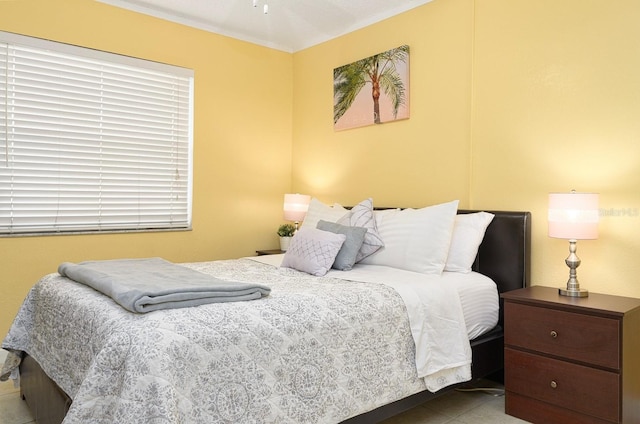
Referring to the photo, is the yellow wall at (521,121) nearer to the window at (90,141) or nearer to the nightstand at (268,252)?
the nightstand at (268,252)

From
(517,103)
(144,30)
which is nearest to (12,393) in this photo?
(144,30)

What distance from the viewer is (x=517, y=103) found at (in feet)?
9.59

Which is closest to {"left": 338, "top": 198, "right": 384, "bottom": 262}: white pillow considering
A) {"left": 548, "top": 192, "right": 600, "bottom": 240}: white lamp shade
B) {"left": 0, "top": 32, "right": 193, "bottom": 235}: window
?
{"left": 548, "top": 192, "right": 600, "bottom": 240}: white lamp shade

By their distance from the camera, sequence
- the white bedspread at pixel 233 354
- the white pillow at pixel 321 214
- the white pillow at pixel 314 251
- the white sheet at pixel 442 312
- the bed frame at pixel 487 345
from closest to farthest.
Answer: the white bedspread at pixel 233 354, the bed frame at pixel 487 345, the white sheet at pixel 442 312, the white pillow at pixel 314 251, the white pillow at pixel 321 214

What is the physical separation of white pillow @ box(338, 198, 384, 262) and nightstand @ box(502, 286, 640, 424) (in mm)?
866

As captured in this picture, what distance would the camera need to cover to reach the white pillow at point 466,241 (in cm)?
281

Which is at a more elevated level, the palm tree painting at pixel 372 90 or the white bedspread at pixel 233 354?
the palm tree painting at pixel 372 90

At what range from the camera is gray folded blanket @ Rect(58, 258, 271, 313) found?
1691 mm

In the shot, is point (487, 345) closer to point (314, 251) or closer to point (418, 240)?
point (418, 240)

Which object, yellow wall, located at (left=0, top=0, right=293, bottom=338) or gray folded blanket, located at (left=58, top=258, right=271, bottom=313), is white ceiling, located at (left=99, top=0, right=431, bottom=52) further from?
gray folded blanket, located at (left=58, top=258, right=271, bottom=313)

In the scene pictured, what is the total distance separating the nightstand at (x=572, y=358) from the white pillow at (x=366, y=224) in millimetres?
866

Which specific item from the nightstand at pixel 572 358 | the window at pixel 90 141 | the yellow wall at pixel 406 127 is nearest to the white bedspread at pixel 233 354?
the nightstand at pixel 572 358

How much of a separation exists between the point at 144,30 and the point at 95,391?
3105mm

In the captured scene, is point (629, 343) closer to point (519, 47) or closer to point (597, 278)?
point (597, 278)
